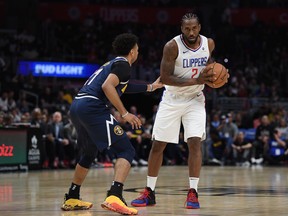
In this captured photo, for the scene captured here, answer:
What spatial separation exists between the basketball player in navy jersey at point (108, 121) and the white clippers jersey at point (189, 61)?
0.74 meters

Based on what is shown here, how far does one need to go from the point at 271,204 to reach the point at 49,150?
10.8 meters

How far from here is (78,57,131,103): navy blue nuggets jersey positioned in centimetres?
784

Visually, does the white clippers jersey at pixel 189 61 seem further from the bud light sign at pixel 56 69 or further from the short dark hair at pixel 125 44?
the bud light sign at pixel 56 69

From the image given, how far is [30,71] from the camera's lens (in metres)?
25.4

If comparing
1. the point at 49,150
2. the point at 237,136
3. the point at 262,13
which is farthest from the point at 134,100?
the point at 262,13

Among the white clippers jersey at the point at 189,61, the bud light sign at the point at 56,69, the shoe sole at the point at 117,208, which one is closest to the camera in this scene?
the shoe sole at the point at 117,208

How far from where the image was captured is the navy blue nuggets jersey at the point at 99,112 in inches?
308

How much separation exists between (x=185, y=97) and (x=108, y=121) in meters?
1.37

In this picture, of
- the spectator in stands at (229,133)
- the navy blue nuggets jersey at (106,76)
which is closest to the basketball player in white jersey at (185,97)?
the navy blue nuggets jersey at (106,76)

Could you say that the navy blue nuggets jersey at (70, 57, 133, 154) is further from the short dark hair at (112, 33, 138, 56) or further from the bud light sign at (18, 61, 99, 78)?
the bud light sign at (18, 61, 99, 78)

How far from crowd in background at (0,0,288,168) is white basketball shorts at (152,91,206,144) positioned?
29.5ft

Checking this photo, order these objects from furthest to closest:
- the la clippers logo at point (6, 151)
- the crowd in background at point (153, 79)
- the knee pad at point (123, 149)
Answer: the crowd in background at point (153, 79), the la clippers logo at point (6, 151), the knee pad at point (123, 149)

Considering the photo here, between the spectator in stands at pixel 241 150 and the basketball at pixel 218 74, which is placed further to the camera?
the spectator in stands at pixel 241 150

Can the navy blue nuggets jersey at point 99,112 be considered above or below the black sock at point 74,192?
above
